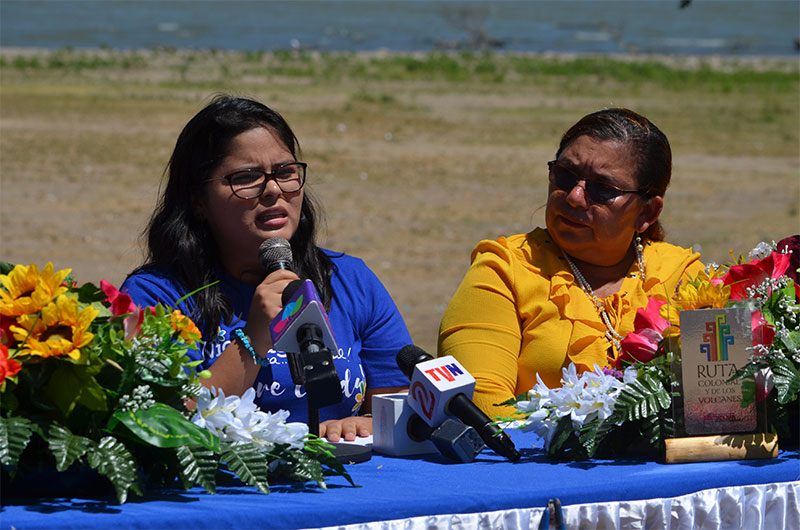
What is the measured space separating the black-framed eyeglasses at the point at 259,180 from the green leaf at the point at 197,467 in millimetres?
1174

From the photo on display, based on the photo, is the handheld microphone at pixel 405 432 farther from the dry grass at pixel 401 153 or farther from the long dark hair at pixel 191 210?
the dry grass at pixel 401 153

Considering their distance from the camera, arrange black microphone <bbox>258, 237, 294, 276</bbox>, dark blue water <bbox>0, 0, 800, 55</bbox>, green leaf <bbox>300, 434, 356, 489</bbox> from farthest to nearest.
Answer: dark blue water <bbox>0, 0, 800, 55</bbox>
black microphone <bbox>258, 237, 294, 276</bbox>
green leaf <bbox>300, 434, 356, 489</bbox>

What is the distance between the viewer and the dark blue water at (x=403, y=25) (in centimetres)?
6288

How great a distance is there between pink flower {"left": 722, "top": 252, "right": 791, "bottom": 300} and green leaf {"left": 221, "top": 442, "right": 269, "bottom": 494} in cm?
135

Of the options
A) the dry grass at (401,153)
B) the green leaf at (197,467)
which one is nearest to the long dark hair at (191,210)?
the green leaf at (197,467)

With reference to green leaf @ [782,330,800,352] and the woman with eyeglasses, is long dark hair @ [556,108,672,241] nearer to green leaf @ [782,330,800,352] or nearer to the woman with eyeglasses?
the woman with eyeglasses

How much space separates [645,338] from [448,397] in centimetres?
55

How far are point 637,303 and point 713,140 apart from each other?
68.2ft

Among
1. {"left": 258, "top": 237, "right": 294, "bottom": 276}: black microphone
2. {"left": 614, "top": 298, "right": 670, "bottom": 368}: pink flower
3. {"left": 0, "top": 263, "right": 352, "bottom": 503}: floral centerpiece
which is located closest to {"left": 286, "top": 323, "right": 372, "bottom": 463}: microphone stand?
{"left": 0, "top": 263, "right": 352, "bottom": 503}: floral centerpiece

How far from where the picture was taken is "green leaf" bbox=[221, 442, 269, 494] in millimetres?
2605

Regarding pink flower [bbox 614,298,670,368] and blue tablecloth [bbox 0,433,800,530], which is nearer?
blue tablecloth [bbox 0,433,800,530]

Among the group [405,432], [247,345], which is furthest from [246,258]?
[405,432]

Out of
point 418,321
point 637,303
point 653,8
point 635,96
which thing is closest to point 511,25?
point 653,8

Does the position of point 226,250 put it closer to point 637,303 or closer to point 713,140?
point 637,303
